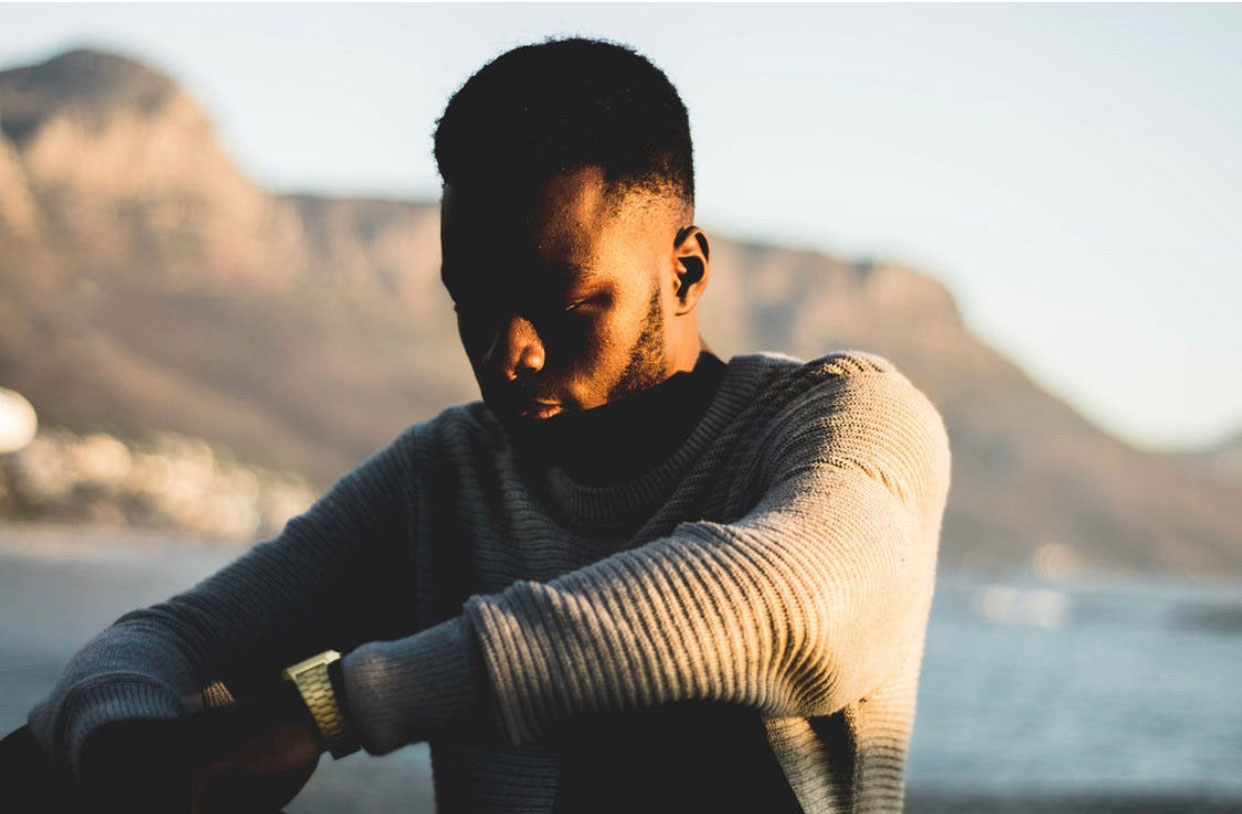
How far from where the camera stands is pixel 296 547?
80.6 inches

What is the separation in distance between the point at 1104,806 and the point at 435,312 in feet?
514

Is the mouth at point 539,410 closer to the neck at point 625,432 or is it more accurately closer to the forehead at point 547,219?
the neck at point 625,432

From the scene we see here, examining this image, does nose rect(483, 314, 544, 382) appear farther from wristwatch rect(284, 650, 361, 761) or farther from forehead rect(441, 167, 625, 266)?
wristwatch rect(284, 650, 361, 761)

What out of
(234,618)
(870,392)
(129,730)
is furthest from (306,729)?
(870,392)

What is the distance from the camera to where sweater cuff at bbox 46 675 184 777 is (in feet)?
5.04

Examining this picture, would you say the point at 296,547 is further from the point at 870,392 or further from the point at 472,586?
the point at 870,392

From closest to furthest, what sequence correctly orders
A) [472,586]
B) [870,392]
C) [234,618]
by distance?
[870,392]
[234,618]
[472,586]

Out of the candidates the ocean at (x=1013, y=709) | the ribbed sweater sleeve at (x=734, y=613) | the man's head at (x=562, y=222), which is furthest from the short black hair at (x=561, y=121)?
the ocean at (x=1013, y=709)

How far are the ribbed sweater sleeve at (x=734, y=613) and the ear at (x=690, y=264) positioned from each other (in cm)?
44

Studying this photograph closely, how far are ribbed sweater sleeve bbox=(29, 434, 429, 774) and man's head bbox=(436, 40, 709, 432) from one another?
0.38 m

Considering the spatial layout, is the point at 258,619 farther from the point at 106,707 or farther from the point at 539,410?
the point at 539,410

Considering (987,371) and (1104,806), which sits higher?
(1104,806)

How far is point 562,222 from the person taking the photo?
5.69ft

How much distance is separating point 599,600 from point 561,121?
0.71m
